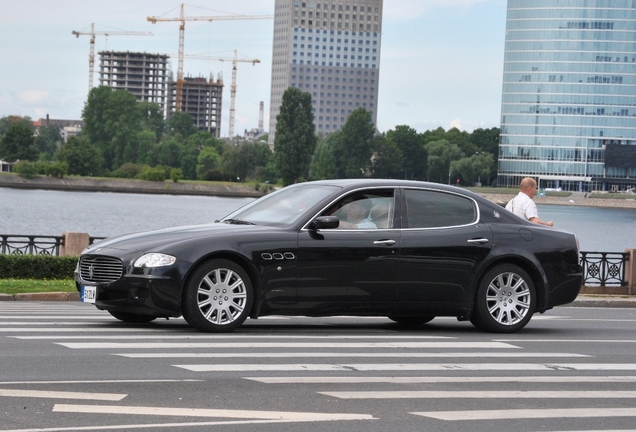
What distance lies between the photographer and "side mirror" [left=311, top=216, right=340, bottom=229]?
38.3 feet

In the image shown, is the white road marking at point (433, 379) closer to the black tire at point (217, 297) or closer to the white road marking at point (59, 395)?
the white road marking at point (59, 395)

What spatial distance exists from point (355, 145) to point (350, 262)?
17931 cm

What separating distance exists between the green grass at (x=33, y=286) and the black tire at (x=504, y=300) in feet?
29.7

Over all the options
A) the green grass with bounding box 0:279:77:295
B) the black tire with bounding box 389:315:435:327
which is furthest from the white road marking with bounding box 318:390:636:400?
the green grass with bounding box 0:279:77:295

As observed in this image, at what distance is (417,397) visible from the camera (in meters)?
8.03

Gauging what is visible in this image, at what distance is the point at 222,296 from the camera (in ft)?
37.2

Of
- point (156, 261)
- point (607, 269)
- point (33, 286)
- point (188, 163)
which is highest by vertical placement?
point (188, 163)

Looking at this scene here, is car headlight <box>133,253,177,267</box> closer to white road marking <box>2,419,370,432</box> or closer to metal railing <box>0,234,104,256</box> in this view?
white road marking <box>2,419,370,432</box>

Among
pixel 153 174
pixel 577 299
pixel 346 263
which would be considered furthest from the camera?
pixel 153 174

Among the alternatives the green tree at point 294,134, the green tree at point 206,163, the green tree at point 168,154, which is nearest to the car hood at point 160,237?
the green tree at point 294,134

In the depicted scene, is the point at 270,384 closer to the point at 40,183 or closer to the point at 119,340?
the point at 119,340

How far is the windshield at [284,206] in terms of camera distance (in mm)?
12023

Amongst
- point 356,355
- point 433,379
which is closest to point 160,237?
point 356,355

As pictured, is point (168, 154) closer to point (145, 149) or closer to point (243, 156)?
point (145, 149)
